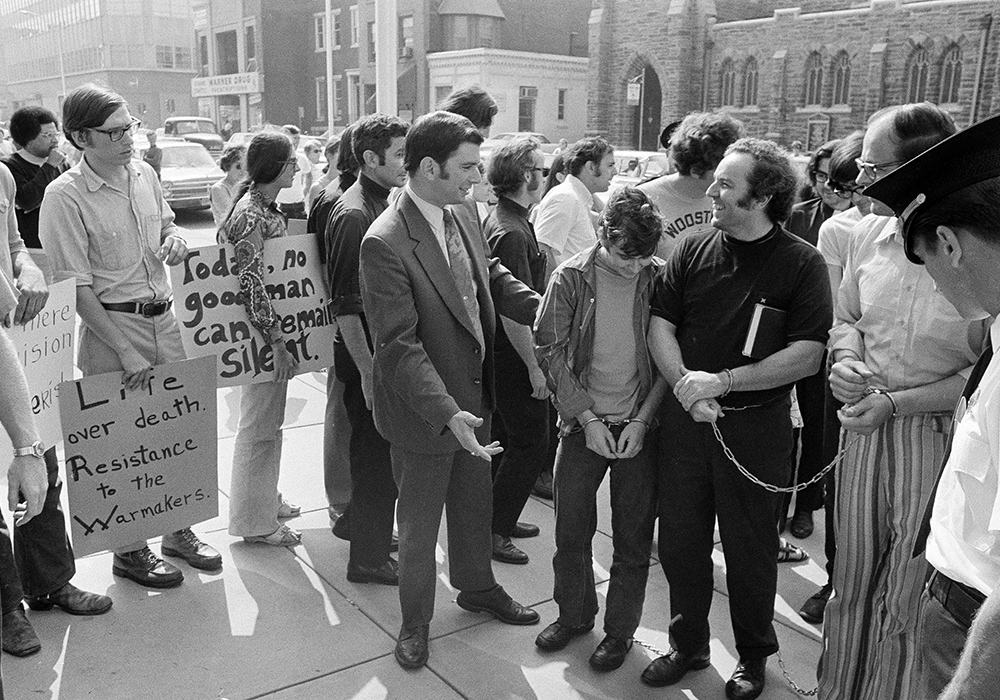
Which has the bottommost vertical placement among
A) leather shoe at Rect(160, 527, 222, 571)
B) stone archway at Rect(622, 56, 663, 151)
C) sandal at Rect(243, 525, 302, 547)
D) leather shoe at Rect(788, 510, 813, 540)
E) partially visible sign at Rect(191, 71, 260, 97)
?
leather shoe at Rect(788, 510, 813, 540)

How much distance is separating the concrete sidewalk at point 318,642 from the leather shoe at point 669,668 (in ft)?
0.12

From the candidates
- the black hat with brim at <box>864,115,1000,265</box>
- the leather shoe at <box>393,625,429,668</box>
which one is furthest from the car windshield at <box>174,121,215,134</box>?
the black hat with brim at <box>864,115,1000,265</box>

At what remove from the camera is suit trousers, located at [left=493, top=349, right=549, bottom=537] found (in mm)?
4164

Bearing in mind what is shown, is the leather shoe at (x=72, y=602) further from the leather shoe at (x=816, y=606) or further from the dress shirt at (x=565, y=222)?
the leather shoe at (x=816, y=606)

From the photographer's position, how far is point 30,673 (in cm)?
317

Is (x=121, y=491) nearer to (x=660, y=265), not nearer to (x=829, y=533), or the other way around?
(x=660, y=265)

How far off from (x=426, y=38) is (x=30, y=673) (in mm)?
42993

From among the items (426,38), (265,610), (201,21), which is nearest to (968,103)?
(426,38)

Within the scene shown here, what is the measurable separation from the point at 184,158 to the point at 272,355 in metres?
17.7

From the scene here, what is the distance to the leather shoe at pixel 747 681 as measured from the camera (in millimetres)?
3051

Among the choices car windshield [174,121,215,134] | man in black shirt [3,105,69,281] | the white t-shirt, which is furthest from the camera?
car windshield [174,121,215,134]

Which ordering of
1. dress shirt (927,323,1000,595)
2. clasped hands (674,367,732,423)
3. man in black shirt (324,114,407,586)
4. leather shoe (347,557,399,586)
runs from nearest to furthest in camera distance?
dress shirt (927,323,1000,595) → clasped hands (674,367,732,423) → man in black shirt (324,114,407,586) → leather shoe (347,557,399,586)

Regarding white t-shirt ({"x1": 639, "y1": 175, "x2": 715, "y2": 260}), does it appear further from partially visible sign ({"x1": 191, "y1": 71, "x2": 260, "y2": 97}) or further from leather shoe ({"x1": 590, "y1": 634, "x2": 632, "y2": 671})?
partially visible sign ({"x1": 191, "y1": 71, "x2": 260, "y2": 97})

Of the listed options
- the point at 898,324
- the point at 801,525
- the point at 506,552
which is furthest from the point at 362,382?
the point at 801,525
